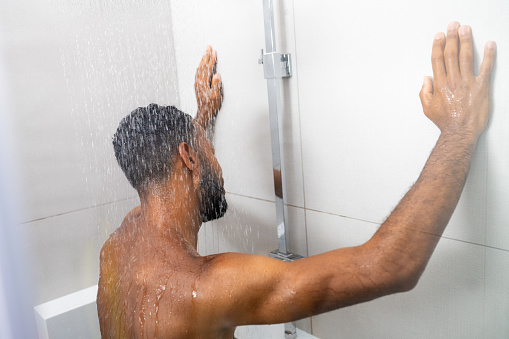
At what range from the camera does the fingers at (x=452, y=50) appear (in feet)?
1.58

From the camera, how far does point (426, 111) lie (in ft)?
1.73

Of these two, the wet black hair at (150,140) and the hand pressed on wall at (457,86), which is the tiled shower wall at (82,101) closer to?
the wet black hair at (150,140)

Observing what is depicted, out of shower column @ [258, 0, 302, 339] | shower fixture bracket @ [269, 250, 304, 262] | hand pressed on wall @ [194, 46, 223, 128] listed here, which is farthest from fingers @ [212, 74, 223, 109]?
shower fixture bracket @ [269, 250, 304, 262]

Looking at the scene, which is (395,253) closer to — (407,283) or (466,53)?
(407,283)

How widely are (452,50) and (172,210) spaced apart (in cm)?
53

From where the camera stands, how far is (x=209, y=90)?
0.89 meters

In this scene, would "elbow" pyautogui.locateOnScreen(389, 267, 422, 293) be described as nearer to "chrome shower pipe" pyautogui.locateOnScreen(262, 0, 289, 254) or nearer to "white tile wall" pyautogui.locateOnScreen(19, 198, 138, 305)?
"chrome shower pipe" pyautogui.locateOnScreen(262, 0, 289, 254)

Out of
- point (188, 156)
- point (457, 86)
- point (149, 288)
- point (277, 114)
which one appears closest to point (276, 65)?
point (277, 114)

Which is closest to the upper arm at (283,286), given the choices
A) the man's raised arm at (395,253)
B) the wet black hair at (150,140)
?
the man's raised arm at (395,253)

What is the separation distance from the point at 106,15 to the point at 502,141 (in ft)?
2.41

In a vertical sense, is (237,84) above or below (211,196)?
above

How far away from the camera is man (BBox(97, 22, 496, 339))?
1.68ft

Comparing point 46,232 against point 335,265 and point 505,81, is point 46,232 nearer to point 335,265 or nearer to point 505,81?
point 335,265

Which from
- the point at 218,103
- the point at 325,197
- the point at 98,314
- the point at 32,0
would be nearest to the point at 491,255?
the point at 325,197
